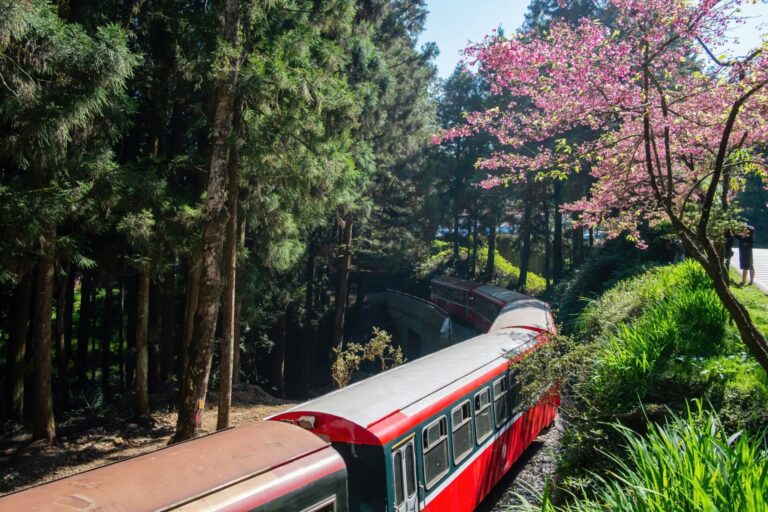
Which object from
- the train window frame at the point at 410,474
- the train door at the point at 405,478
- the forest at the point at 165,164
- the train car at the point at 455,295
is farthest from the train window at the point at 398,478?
the train car at the point at 455,295

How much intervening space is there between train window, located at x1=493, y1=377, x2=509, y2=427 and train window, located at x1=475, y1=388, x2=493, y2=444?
277 millimetres

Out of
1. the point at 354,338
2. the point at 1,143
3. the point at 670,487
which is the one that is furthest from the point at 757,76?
the point at 354,338

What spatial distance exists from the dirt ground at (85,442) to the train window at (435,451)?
6.94 meters

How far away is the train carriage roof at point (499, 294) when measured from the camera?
66.6 feet

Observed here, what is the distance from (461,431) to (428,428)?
1.11 meters

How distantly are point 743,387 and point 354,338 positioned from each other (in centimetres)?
2675

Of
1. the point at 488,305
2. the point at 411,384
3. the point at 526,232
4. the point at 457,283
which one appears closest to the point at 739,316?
the point at 411,384

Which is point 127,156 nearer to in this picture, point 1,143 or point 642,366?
point 1,143

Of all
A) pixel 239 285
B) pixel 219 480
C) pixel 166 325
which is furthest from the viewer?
pixel 166 325

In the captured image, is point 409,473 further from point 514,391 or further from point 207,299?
point 207,299

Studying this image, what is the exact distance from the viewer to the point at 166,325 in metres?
18.2

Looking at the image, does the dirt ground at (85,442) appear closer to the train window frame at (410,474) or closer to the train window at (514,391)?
the train window at (514,391)

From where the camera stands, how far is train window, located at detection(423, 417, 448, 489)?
629 cm

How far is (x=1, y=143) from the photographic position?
8148 mm
